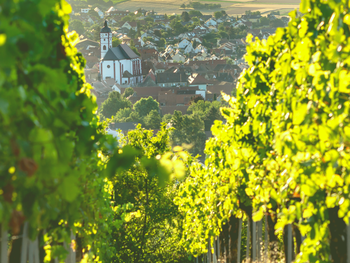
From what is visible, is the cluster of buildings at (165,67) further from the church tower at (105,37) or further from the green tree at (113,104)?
the green tree at (113,104)

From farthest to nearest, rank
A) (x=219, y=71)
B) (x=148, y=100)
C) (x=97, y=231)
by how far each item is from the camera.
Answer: (x=219, y=71) < (x=148, y=100) < (x=97, y=231)

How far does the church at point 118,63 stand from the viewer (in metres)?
99.1

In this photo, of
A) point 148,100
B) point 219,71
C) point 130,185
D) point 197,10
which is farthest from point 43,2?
point 197,10

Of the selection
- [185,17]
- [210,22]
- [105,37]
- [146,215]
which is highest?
[185,17]

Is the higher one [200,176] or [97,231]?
[200,176]

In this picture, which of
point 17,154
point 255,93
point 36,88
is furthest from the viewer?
point 255,93

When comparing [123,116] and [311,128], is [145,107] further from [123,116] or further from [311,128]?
[311,128]

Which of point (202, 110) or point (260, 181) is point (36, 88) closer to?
point (260, 181)

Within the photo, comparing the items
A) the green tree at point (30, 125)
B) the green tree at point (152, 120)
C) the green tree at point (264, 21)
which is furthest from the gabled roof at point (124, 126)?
the green tree at point (264, 21)

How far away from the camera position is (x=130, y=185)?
42.0 feet

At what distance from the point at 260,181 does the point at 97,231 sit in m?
2.30

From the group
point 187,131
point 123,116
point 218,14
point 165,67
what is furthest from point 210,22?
point 187,131

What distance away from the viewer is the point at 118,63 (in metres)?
99.1

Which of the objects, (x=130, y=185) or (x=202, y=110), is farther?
(x=202, y=110)
